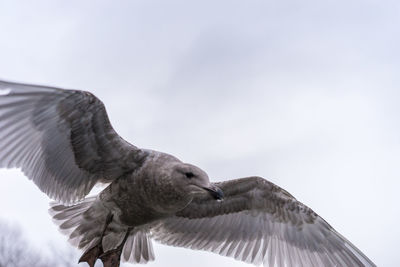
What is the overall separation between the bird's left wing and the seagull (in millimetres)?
11

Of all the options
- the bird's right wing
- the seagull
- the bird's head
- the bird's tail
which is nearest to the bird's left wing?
the seagull

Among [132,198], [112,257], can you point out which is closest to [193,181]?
[132,198]

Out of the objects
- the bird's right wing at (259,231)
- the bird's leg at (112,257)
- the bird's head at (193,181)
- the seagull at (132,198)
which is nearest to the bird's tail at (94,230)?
the seagull at (132,198)

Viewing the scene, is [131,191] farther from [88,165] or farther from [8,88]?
[8,88]

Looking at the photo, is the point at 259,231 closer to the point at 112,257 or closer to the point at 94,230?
the point at 112,257

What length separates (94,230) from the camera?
762 centimetres

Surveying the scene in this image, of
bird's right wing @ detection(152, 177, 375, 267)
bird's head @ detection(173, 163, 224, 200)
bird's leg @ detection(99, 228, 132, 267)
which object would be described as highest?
bird's head @ detection(173, 163, 224, 200)

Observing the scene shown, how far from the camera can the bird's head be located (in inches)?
259

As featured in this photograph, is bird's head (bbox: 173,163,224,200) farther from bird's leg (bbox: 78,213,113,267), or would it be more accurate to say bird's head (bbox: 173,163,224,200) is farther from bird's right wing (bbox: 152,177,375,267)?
bird's right wing (bbox: 152,177,375,267)

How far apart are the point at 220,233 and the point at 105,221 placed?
1573 mm

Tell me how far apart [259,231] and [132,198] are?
2005 millimetres

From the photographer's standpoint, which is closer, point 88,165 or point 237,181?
point 88,165

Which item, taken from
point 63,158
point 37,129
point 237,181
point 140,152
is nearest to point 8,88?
point 37,129

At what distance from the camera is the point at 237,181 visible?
7.81 m
